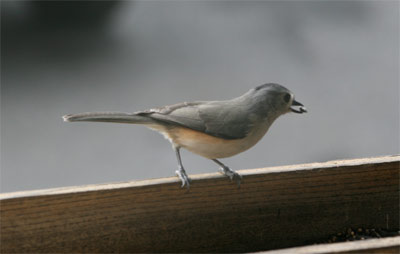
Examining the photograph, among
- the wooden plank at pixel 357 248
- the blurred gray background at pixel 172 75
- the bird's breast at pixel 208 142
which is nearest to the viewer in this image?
the wooden plank at pixel 357 248

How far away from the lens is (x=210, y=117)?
2.21 meters

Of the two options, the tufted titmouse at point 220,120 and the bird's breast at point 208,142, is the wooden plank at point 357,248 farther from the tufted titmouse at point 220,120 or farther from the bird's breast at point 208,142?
the bird's breast at point 208,142

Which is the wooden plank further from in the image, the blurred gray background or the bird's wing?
the blurred gray background

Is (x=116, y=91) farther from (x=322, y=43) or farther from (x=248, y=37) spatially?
(x=322, y=43)

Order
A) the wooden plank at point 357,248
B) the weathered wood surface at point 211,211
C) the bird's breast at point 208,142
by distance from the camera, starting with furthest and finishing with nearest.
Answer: the bird's breast at point 208,142
the weathered wood surface at point 211,211
the wooden plank at point 357,248

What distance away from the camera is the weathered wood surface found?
1.88m

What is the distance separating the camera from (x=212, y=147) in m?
2.12

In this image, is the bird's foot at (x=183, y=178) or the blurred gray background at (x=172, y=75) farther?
the blurred gray background at (x=172, y=75)

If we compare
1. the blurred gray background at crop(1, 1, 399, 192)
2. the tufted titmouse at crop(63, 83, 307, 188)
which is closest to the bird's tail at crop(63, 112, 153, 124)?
the tufted titmouse at crop(63, 83, 307, 188)

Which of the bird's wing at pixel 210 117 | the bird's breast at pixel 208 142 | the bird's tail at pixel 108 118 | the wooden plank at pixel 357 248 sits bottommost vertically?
the wooden plank at pixel 357 248

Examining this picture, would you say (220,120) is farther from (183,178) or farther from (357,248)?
(357,248)

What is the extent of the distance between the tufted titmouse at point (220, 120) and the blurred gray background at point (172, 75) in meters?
1.32

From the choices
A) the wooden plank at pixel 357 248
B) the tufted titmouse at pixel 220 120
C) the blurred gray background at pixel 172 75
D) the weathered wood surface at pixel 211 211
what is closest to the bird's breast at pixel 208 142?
the tufted titmouse at pixel 220 120

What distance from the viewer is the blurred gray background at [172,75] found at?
3.56 meters
